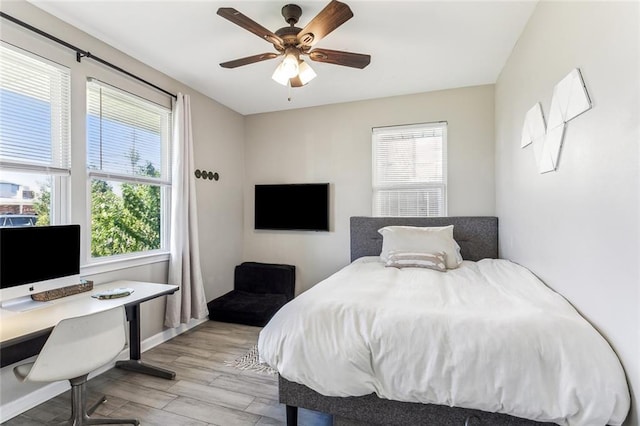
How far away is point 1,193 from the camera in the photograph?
1940 millimetres

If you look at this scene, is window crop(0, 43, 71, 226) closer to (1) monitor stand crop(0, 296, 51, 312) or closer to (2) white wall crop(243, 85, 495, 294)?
(1) monitor stand crop(0, 296, 51, 312)

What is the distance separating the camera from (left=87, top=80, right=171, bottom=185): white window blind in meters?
2.51

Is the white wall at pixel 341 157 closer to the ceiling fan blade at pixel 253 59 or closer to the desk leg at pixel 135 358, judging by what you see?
the ceiling fan blade at pixel 253 59

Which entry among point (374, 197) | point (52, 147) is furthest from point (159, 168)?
point (374, 197)

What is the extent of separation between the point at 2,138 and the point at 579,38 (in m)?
3.35

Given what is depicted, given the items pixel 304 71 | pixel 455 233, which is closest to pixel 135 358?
pixel 304 71

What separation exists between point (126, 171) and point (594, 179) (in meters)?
3.32

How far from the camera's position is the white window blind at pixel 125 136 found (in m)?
2.51

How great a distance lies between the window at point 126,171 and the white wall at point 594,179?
3235mm

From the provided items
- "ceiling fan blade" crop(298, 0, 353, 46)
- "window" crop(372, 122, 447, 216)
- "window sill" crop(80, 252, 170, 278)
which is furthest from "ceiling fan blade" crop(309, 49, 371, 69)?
Result: "window sill" crop(80, 252, 170, 278)

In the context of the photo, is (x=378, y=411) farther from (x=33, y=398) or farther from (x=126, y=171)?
(x=126, y=171)

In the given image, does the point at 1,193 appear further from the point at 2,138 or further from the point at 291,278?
the point at 291,278

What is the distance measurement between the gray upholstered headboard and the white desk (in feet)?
6.88

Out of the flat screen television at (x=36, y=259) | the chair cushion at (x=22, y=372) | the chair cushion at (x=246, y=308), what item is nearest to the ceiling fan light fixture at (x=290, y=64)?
the flat screen television at (x=36, y=259)
